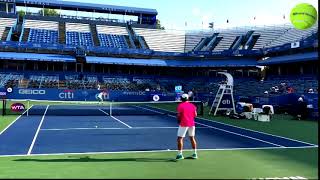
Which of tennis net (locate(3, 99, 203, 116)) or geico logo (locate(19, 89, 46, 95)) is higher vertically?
geico logo (locate(19, 89, 46, 95))

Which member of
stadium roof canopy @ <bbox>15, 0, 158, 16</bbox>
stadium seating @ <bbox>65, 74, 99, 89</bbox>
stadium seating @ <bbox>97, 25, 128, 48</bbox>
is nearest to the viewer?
stadium seating @ <bbox>65, 74, 99, 89</bbox>

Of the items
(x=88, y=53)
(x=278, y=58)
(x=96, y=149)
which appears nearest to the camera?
(x=96, y=149)

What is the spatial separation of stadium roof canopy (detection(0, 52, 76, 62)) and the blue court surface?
40657 mm

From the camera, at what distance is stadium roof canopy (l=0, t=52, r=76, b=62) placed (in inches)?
2463

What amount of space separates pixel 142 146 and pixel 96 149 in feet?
6.04

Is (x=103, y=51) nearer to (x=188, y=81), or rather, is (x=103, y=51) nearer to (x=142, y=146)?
(x=188, y=81)

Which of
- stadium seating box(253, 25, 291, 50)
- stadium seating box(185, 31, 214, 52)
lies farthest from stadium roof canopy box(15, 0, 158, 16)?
stadium seating box(253, 25, 291, 50)

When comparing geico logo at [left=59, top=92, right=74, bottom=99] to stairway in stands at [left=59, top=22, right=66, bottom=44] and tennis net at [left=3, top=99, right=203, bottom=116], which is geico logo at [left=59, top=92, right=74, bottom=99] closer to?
tennis net at [left=3, top=99, right=203, bottom=116]

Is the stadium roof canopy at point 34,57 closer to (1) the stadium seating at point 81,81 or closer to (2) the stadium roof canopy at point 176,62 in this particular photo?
(1) the stadium seating at point 81,81

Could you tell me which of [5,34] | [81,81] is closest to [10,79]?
[81,81]

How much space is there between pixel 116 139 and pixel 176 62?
174 ft

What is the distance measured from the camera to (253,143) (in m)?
17.1

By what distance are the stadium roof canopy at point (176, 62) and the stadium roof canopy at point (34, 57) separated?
3.53 m

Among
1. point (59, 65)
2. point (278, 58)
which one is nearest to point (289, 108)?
point (278, 58)
